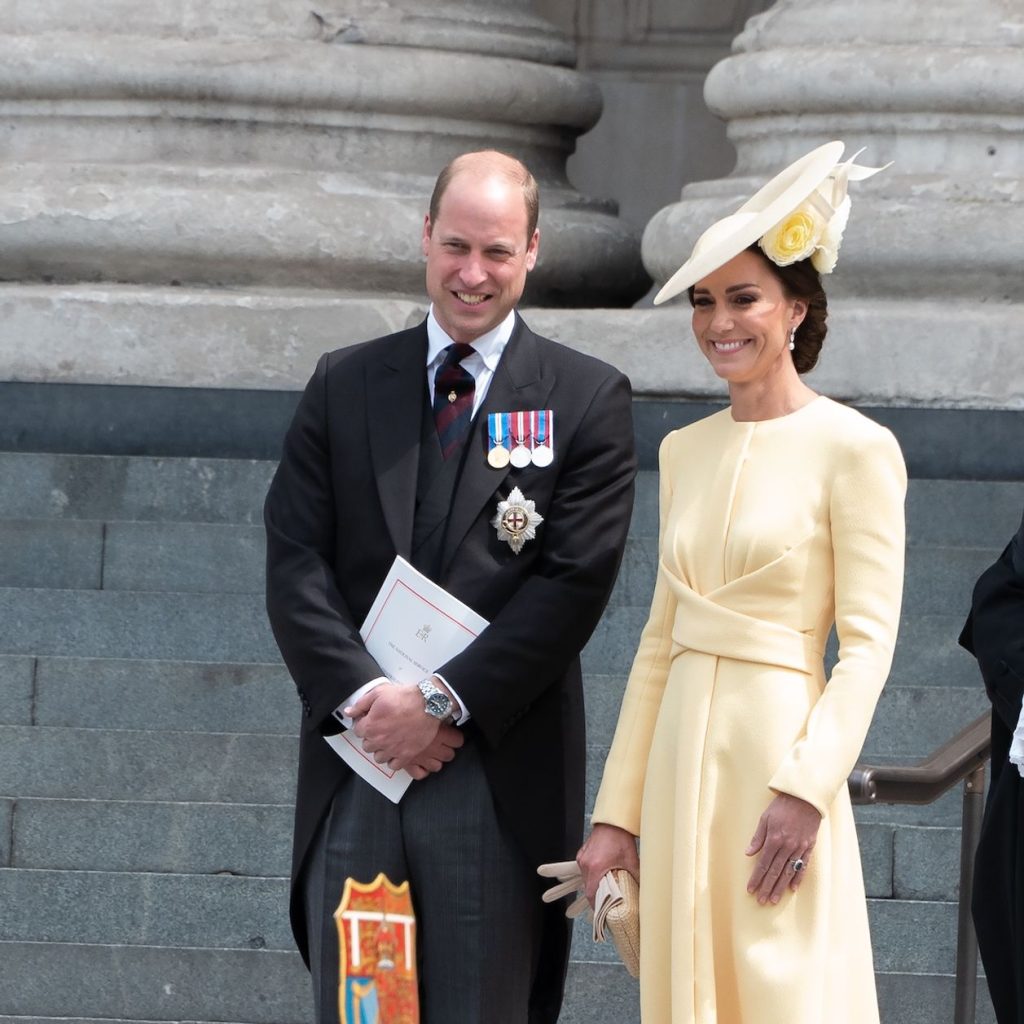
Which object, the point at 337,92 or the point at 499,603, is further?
the point at 337,92

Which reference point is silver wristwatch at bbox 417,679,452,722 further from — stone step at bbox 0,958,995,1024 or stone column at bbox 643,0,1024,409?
stone column at bbox 643,0,1024,409

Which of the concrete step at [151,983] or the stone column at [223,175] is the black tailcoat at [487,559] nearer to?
the concrete step at [151,983]

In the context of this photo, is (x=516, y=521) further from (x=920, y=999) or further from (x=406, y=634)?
(x=920, y=999)

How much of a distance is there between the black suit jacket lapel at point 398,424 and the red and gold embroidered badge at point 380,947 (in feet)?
1.88

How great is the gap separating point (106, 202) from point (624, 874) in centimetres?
454

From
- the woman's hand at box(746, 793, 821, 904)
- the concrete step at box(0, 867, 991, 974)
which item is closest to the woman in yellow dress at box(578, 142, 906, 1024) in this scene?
the woman's hand at box(746, 793, 821, 904)

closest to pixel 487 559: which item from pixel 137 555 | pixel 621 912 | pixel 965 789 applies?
pixel 621 912

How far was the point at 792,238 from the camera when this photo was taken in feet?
11.1

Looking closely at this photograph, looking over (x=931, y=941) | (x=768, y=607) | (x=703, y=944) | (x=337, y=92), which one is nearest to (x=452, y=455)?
(x=768, y=607)

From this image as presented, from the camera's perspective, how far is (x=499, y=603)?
12.1 ft

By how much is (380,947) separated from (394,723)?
386 millimetres

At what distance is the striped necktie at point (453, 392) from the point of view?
380 cm

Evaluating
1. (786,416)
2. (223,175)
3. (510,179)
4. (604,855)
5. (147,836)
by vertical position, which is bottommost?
(604,855)

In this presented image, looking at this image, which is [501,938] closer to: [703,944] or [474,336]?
[703,944]
